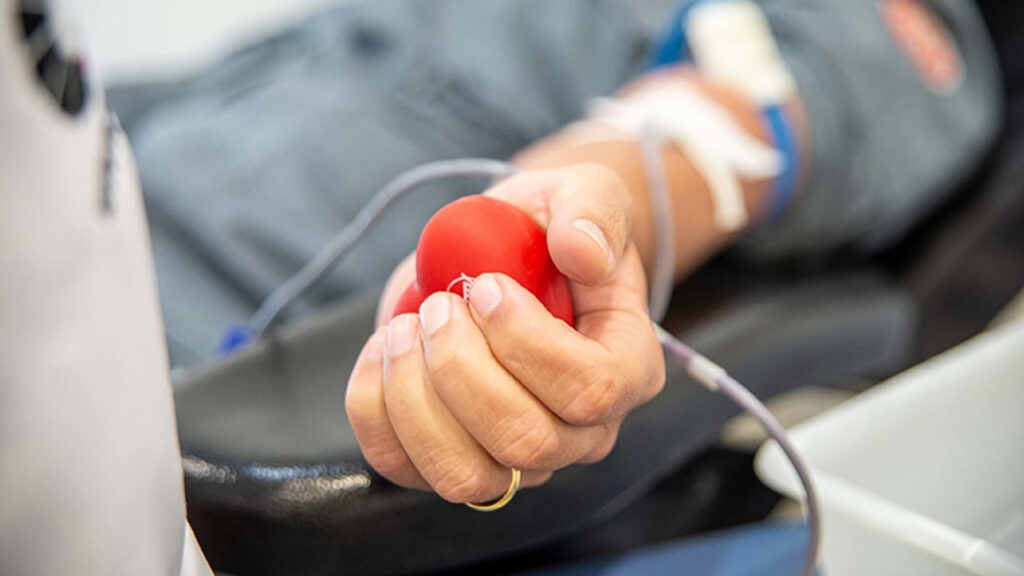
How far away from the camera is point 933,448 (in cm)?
41

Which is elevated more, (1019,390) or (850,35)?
(850,35)

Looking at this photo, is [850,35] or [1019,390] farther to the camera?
[850,35]

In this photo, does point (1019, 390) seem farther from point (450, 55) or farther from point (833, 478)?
point (450, 55)

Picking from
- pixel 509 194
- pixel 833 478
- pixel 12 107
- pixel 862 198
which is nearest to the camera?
pixel 12 107

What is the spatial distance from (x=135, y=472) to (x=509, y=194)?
0.14 m

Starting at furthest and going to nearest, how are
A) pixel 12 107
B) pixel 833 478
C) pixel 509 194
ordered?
pixel 833 478 → pixel 509 194 → pixel 12 107

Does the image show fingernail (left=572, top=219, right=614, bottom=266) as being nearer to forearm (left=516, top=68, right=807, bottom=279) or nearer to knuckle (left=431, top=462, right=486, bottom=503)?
knuckle (left=431, top=462, right=486, bottom=503)

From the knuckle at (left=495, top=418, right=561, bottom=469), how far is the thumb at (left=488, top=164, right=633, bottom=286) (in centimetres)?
4

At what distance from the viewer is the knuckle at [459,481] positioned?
210 millimetres

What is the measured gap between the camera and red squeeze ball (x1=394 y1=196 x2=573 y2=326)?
0.21 metres

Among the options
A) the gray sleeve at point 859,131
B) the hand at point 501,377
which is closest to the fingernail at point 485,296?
the hand at point 501,377

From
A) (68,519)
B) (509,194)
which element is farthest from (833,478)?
(68,519)

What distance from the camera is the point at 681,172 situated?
1.53 ft

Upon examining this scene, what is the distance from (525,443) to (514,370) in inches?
0.8
